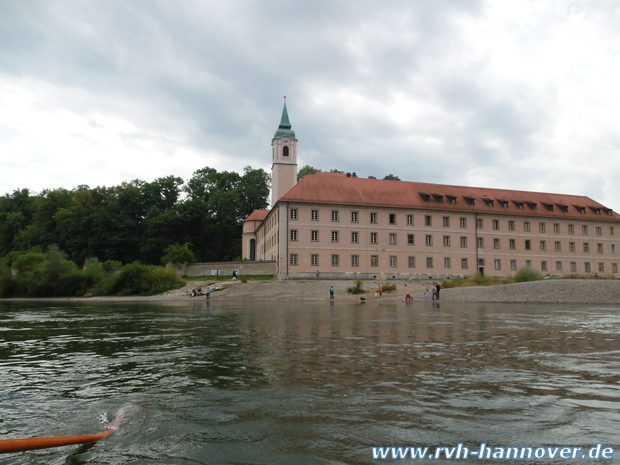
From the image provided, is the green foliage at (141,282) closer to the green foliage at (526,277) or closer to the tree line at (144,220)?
the tree line at (144,220)

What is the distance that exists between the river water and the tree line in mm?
74777

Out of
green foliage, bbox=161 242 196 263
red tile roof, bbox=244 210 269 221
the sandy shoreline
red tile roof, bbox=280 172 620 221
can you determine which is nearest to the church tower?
red tile roof, bbox=244 210 269 221

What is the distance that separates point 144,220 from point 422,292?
212ft

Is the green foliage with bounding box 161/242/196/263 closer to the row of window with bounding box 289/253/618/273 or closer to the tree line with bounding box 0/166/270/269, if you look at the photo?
the tree line with bounding box 0/166/270/269

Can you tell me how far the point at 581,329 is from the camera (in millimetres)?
16453

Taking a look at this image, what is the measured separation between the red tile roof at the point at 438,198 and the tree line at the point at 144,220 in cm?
3003

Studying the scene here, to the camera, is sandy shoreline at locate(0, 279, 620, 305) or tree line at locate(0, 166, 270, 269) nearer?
sandy shoreline at locate(0, 279, 620, 305)

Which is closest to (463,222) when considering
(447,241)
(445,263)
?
(447,241)

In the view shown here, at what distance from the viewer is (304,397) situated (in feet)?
22.0

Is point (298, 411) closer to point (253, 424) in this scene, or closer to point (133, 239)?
point (253, 424)

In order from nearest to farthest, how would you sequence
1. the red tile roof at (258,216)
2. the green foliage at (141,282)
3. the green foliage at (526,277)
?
the green foliage at (526,277) < the green foliage at (141,282) < the red tile roof at (258,216)

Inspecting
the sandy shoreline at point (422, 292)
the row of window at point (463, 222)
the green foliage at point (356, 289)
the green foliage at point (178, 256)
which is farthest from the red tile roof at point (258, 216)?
the green foliage at point (356, 289)

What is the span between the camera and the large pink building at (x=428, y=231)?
200 ft

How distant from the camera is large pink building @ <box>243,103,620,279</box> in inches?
2402
